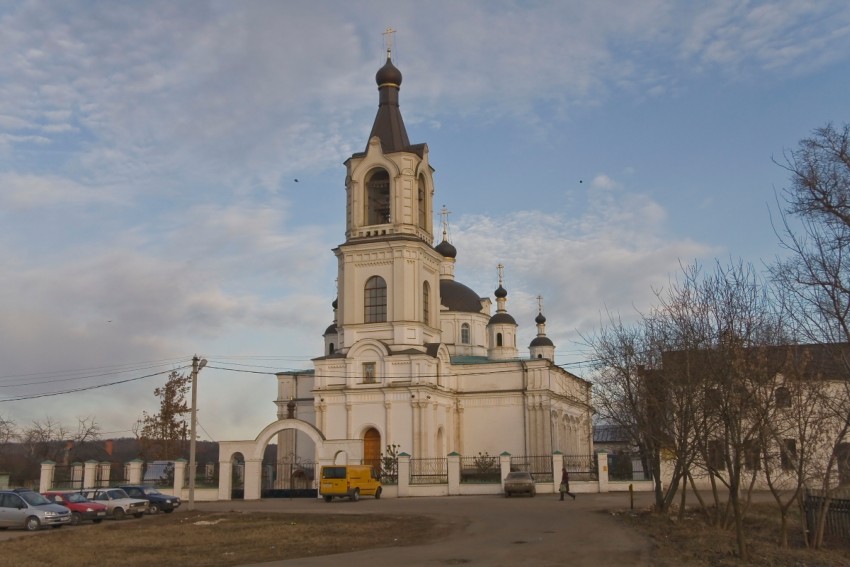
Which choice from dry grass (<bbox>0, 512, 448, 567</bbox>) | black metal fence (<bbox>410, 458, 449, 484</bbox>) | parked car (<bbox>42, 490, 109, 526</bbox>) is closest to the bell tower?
black metal fence (<bbox>410, 458, 449, 484</bbox>)

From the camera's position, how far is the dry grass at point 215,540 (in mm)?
18172

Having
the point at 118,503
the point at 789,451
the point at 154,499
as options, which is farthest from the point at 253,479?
the point at 789,451

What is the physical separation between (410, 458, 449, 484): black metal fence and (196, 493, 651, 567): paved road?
667cm

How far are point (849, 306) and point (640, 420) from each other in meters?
10.3

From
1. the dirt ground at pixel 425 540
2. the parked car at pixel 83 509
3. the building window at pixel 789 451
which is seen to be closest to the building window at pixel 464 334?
the dirt ground at pixel 425 540

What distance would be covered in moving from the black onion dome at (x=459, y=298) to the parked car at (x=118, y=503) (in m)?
33.5

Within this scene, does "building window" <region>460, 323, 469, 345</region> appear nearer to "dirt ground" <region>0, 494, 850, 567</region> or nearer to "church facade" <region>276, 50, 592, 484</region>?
"church facade" <region>276, 50, 592, 484</region>

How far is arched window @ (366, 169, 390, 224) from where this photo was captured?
5141 centimetres

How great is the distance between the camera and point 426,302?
52000 mm

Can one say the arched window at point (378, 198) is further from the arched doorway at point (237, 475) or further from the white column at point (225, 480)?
the white column at point (225, 480)

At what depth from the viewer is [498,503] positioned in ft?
110

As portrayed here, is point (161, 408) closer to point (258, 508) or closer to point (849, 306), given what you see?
point (258, 508)

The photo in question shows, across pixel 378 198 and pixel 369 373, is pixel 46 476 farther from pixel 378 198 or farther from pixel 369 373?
pixel 378 198

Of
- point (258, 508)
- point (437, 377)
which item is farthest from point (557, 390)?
point (258, 508)
